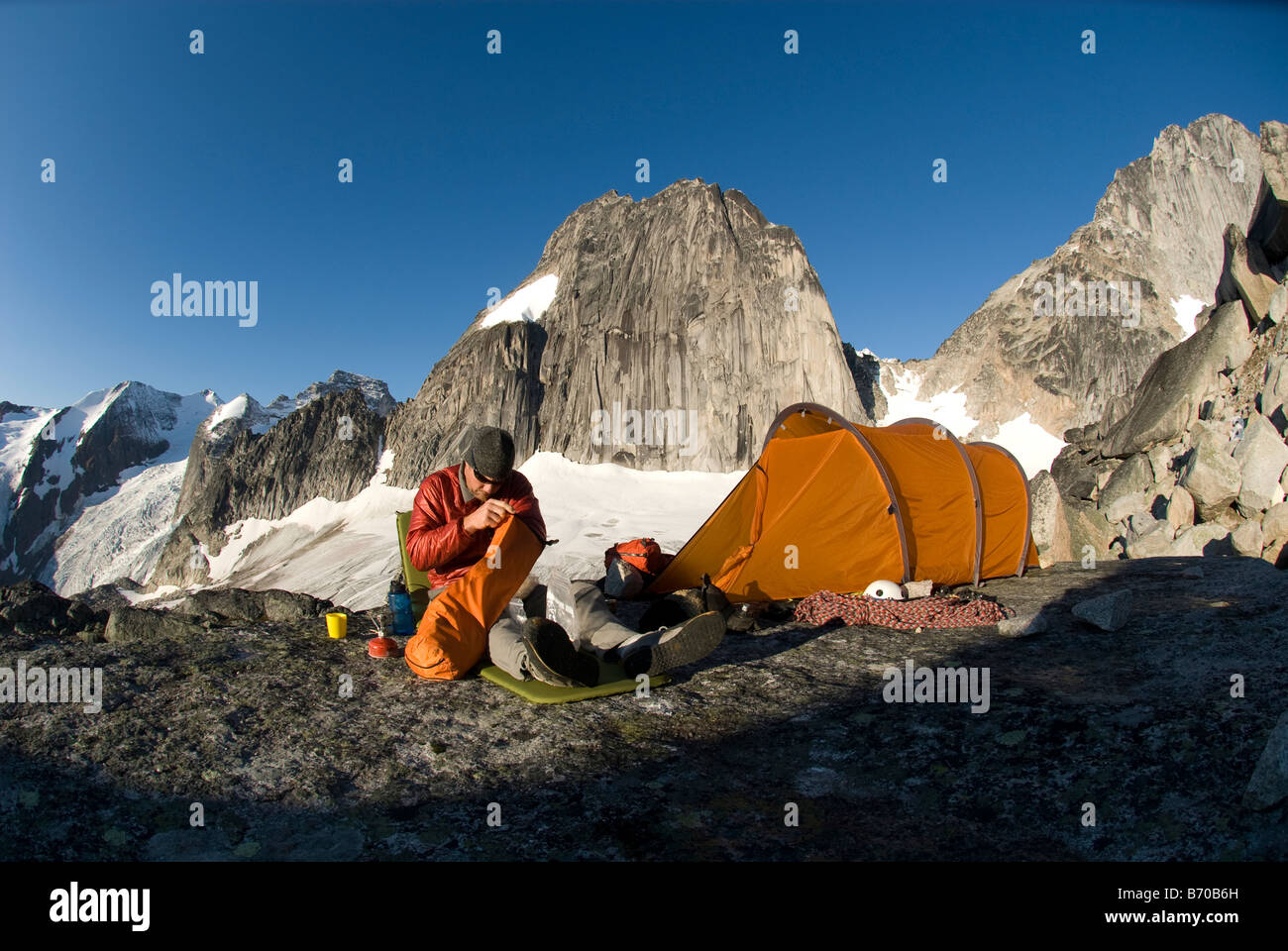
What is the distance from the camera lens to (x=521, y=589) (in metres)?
6.70

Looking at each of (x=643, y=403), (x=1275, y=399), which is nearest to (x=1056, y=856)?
(x=1275, y=399)

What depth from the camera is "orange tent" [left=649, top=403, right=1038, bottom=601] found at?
31.5 ft

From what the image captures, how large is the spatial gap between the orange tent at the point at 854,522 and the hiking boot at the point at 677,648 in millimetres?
3069

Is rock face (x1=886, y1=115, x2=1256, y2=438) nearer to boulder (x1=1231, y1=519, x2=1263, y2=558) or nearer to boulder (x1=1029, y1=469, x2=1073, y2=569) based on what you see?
boulder (x1=1029, y1=469, x2=1073, y2=569)

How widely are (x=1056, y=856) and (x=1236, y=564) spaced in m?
8.83

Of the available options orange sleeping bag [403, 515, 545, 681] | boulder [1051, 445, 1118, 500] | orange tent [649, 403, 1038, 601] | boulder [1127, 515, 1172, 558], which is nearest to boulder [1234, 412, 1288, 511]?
boulder [1127, 515, 1172, 558]

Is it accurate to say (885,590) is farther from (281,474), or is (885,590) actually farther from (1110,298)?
(1110,298)

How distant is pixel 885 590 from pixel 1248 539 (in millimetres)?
7542

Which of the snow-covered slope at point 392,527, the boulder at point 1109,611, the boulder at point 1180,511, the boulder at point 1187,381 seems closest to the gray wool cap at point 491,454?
the boulder at point 1109,611

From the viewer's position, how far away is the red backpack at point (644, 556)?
10.4m

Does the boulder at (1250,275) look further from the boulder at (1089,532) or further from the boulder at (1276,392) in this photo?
the boulder at (1089,532)

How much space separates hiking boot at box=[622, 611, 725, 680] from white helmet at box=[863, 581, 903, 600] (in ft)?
12.2
